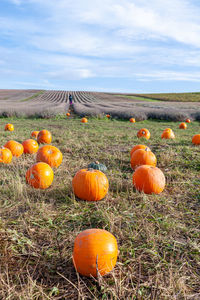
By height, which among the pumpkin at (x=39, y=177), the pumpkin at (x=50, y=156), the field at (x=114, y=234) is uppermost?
the pumpkin at (x=50, y=156)

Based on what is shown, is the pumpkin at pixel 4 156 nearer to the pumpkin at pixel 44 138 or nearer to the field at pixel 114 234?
the field at pixel 114 234

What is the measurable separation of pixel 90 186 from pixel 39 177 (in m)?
1.01

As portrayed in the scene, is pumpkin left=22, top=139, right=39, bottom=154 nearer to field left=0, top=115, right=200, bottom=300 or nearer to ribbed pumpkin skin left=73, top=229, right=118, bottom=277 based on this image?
field left=0, top=115, right=200, bottom=300

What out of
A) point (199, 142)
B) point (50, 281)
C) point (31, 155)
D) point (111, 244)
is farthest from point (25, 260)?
point (199, 142)

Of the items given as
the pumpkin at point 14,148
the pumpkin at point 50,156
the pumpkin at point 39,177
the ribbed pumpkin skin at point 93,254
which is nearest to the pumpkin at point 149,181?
the pumpkin at point 39,177

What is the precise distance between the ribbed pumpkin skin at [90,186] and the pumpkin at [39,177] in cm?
62

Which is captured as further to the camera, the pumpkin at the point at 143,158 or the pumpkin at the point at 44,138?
the pumpkin at the point at 44,138

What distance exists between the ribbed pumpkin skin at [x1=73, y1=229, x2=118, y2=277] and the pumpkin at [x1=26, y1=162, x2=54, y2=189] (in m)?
1.90

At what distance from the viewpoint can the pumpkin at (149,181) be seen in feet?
12.0

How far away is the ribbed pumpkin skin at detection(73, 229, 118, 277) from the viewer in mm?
2031

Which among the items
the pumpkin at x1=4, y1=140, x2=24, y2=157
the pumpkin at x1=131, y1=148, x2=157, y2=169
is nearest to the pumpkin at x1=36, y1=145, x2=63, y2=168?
the pumpkin at x1=4, y1=140, x2=24, y2=157

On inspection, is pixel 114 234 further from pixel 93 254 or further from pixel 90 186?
pixel 90 186

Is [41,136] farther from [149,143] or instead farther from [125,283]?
[125,283]

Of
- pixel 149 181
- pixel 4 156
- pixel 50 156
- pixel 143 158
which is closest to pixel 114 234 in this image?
pixel 149 181
